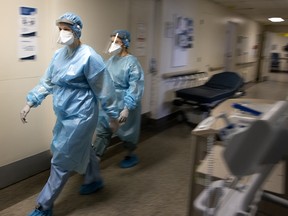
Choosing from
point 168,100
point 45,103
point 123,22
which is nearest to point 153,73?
point 168,100

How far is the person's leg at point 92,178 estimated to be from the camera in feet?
8.13

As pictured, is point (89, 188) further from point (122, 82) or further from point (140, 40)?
point (140, 40)

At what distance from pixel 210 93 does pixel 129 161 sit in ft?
6.80

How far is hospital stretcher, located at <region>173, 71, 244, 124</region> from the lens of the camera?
445 centimetres

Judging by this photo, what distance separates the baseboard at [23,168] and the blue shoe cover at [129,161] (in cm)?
78

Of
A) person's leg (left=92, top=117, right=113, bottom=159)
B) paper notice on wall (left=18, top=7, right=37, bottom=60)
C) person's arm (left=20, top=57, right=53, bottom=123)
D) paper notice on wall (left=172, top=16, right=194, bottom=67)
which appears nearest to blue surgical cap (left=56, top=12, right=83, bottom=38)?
person's arm (left=20, top=57, right=53, bottom=123)

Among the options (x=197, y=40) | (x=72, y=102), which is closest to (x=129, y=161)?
(x=72, y=102)

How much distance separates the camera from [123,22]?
3.62 metres

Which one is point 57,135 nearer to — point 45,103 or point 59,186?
point 59,186

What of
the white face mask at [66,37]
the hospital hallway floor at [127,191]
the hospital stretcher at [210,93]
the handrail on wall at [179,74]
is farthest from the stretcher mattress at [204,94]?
the white face mask at [66,37]

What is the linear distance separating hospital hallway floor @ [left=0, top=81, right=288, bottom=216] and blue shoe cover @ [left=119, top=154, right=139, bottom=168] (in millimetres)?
55

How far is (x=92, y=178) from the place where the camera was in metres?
2.51

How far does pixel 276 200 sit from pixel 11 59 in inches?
87.0

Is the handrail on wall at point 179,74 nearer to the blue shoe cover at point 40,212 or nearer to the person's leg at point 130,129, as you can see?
the person's leg at point 130,129
